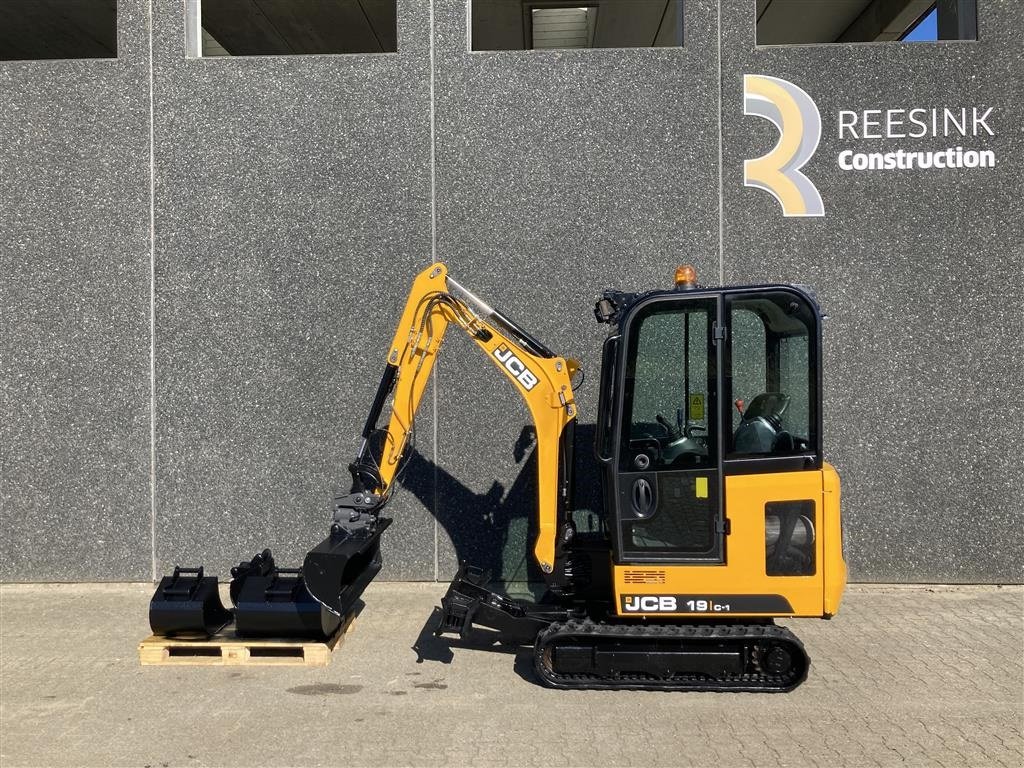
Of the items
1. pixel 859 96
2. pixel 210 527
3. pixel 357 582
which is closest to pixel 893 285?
pixel 859 96

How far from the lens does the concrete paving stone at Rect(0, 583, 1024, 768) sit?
439cm

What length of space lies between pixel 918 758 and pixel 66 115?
8420mm

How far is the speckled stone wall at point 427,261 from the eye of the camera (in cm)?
757

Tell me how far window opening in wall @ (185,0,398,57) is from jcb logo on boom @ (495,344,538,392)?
571cm

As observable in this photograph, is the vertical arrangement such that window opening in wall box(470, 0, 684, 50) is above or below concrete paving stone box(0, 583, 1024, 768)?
above

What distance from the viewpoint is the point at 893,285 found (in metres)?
7.61

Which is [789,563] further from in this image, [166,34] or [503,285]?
[166,34]

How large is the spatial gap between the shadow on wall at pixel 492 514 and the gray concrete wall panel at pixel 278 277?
0.64ft

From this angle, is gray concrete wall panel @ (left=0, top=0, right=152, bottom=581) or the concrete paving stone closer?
the concrete paving stone

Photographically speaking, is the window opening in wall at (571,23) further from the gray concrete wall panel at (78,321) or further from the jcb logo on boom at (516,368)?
the jcb logo on boom at (516,368)

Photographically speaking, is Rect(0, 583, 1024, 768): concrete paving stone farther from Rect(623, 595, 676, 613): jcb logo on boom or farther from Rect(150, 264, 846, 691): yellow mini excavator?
Rect(623, 595, 676, 613): jcb logo on boom

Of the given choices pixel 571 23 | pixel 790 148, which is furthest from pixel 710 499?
pixel 571 23

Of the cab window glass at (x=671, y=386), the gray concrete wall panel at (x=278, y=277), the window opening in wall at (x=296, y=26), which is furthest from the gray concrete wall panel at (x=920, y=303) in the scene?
the window opening in wall at (x=296, y=26)

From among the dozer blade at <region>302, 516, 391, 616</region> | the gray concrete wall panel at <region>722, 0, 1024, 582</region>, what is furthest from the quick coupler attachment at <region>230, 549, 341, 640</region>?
the gray concrete wall panel at <region>722, 0, 1024, 582</region>
